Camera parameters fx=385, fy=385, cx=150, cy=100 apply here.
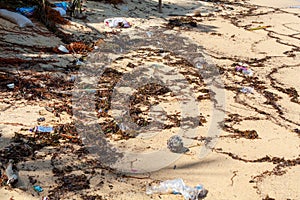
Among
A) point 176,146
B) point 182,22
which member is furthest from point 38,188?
point 182,22

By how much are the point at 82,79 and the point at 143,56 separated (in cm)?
123

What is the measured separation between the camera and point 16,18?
5438 mm

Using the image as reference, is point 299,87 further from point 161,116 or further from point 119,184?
point 119,184

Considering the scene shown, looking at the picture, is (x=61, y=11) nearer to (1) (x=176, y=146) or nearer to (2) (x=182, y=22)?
(2) (x=182, y=22)

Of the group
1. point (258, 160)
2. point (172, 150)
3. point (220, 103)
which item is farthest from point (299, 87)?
point (172, 150)

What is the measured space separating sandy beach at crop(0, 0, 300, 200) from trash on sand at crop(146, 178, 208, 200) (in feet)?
0.12

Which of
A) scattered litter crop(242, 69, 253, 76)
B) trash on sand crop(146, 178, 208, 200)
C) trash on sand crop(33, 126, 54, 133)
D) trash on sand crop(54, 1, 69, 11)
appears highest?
trash on sand crop(54, 1, 69, 11)

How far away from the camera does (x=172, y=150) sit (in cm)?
317

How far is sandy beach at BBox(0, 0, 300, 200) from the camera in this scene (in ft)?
9.10

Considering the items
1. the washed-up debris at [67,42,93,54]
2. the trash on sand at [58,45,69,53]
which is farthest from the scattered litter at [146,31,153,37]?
the trash on sand at [58,45,69,53]

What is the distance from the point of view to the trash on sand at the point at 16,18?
5403 millimetres

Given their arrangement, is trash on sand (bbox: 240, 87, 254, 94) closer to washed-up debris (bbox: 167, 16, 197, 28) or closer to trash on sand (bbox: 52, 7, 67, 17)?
washed-up debris (bbox: 167, 16, 197, 28)

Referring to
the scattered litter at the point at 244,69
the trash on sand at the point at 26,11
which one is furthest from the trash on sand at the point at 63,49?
the scattered litter at the point at 244,69

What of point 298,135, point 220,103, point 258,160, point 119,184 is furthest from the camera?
point 220,103
